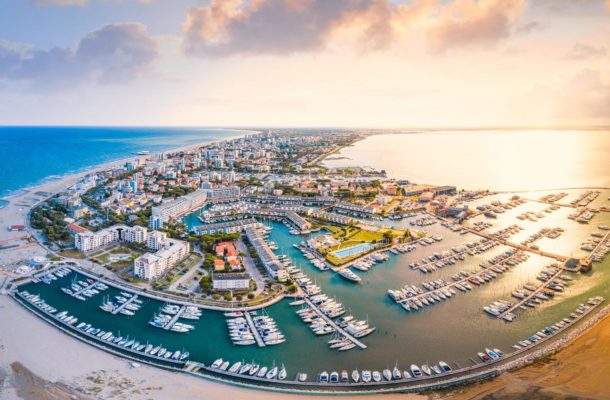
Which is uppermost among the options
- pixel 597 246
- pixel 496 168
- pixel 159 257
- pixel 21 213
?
pixel 496 168

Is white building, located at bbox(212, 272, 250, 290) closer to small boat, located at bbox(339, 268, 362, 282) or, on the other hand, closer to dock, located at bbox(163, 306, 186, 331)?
dock, located at bbox(163, 306, 186, 331)

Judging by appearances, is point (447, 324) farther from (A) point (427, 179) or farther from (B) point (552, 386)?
(A) point (427, 179)

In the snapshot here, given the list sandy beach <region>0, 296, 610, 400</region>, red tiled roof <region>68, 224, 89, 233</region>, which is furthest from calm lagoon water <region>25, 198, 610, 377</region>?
red tiled roof <region>68, 224, 89, 233</region>

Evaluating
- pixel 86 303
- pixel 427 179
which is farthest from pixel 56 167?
pixel 427 179

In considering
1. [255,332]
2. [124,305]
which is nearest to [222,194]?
[124,305]

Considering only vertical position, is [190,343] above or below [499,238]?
below

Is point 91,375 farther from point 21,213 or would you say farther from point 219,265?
point 21,213

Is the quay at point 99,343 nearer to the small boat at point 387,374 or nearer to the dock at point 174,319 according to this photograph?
the dock at point 174,319

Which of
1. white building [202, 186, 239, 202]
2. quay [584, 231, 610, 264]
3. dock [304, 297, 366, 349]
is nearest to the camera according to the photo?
dock [304, 297, 366, 349]
